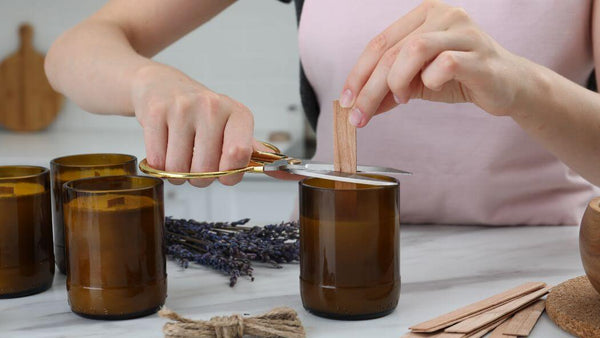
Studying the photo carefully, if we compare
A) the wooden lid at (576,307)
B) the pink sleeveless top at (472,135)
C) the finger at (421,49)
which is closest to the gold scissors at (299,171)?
the finger at (421,49)

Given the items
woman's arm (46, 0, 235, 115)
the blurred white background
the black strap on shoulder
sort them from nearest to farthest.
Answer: woman's arm (46, 0, 235, 115) < the black strap on shoulder < the blurred white background

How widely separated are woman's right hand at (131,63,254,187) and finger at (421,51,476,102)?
0.24 metres

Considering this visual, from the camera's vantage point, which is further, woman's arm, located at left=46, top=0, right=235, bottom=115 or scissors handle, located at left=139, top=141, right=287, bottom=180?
woman's arm, located at left=46, top=0, right=235, bottom=115

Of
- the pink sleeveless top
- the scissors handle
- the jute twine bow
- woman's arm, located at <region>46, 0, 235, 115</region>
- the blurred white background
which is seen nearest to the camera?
the jute twine bow

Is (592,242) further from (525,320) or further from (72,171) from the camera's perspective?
(72,171)

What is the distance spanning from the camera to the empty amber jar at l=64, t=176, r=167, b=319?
842 millimetres

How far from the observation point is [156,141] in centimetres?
98

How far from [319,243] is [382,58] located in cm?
22

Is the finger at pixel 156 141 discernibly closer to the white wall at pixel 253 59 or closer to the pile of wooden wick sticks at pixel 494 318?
the pile of wooden wick sticks at pixel 494 318

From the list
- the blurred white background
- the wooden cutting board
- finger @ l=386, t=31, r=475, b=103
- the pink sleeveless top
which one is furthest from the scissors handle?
the wooden cutting board

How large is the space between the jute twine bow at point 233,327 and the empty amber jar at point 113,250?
3.0 inches

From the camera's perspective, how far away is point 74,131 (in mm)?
3236

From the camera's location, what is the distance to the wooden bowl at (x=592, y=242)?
80 cm

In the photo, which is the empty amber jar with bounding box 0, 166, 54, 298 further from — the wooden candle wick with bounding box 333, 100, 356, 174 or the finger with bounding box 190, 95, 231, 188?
the wooden candle wick with bounding box 333, 100, 356, 174
